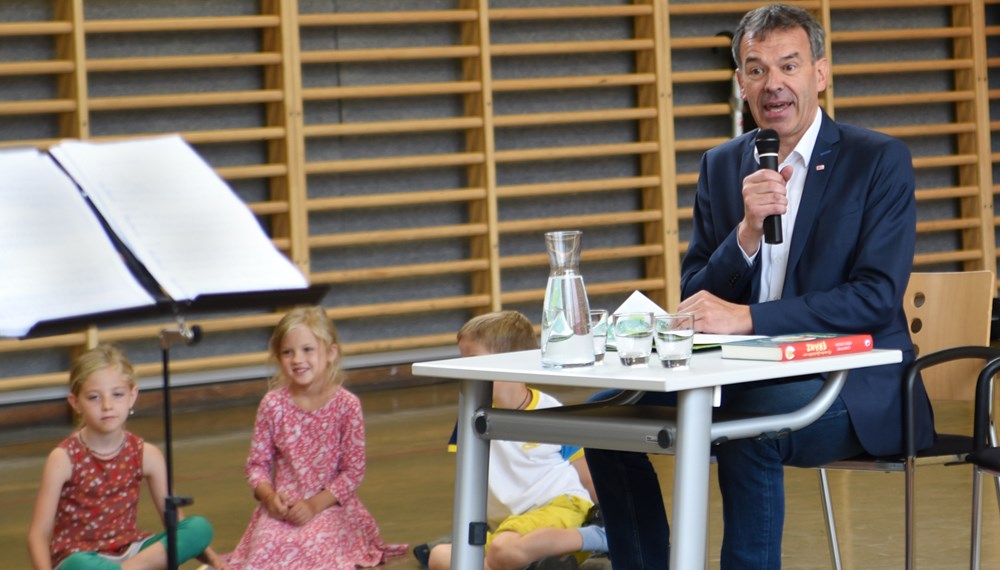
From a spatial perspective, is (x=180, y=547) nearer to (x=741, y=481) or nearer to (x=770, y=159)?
(x=741, y=481)

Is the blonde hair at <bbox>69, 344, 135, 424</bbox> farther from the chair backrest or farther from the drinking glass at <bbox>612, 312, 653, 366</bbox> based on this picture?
the chair backrest

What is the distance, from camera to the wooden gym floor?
128 inches

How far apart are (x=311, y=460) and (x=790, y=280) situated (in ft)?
4.71

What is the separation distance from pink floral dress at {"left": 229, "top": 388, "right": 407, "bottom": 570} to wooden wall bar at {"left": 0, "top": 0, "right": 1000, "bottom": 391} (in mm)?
2455

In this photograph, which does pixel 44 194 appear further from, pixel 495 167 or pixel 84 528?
pixel 495 167

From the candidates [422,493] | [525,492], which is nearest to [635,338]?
[525,492]

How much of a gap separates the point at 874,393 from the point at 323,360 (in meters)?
1.57

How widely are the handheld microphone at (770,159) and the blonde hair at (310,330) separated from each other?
143 centimetres

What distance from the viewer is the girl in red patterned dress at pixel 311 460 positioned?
10.6 feet

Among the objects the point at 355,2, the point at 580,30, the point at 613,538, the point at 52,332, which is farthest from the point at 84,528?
the point at 580,30

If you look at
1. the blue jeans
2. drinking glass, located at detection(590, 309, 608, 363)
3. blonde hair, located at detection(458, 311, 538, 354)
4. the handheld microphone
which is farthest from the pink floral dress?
the handheld microphone

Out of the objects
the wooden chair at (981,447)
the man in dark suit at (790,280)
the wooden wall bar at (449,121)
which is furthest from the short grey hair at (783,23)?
the wooden wall bar at (449,121)

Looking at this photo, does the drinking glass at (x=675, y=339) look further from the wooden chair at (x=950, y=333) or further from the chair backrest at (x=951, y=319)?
the chair backrest at (x=951, y=319)

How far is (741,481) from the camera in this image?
2.15 meters
